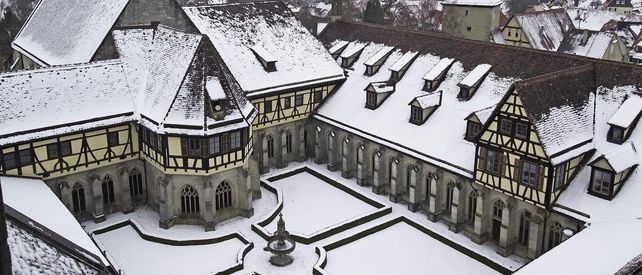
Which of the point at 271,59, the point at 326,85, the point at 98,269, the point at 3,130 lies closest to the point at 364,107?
the point at 326,85

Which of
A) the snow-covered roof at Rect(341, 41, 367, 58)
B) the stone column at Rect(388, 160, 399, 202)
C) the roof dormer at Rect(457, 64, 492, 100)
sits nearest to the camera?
the roof dormer at Rect(457, 64, 492, 100)

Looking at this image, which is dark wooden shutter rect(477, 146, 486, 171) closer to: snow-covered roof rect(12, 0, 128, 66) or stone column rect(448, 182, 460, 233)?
stone column rect(448, 182, 460, 233)

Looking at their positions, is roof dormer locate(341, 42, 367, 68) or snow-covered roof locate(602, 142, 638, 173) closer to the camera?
snow-covered roof locate(602, 142, 638, 173)

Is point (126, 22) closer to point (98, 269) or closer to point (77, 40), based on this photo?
point (77, 40)

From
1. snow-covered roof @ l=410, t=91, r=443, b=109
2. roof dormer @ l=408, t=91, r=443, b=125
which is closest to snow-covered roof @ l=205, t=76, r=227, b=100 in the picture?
roof dormer @ l=408, t=91, r=443, b=125

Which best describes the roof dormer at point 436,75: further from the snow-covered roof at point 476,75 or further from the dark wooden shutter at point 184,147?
the dark wooden shutter at point 184,147

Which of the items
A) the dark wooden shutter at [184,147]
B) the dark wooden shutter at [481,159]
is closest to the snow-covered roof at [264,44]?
the dark wooden shutter at [184,147]
